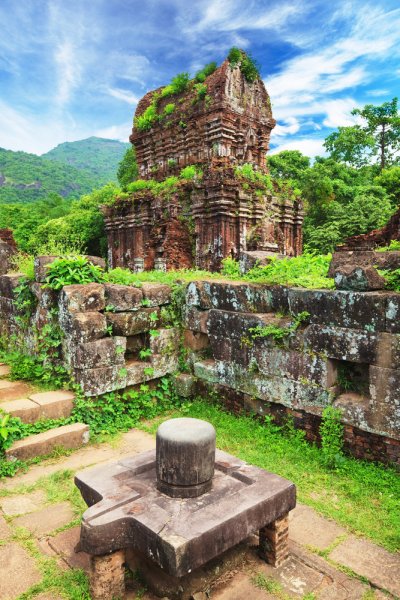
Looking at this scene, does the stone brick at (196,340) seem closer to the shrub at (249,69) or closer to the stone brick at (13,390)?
the stone brick at (13,390)

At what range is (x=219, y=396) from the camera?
567 centimetres

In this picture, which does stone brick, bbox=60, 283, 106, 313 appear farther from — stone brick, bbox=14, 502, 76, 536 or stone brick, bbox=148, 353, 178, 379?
stone brick, bbox=14, 502, 76, 536

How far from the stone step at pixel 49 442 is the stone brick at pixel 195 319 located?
1896 millimetres

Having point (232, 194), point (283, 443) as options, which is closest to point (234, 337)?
point (283, 443)

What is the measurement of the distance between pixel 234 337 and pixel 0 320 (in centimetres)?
430

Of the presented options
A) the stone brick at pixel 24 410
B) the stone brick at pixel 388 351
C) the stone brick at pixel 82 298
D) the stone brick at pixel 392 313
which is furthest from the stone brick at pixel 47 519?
the stone brick at pixel 392 313

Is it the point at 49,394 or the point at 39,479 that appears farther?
the point at 49,394

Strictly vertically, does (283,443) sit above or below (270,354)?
below

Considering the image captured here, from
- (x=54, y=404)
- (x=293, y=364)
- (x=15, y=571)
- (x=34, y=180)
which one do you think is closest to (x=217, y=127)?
(x=293, y=364)

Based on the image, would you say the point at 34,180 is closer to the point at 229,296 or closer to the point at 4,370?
the point at 4,370

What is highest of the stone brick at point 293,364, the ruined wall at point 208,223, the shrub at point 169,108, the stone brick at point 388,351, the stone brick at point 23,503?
the shrub at point 169,108

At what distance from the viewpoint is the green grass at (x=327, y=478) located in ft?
11.0

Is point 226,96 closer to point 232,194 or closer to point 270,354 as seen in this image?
point 232,194

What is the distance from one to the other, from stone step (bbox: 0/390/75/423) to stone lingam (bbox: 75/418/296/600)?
1889 mm
